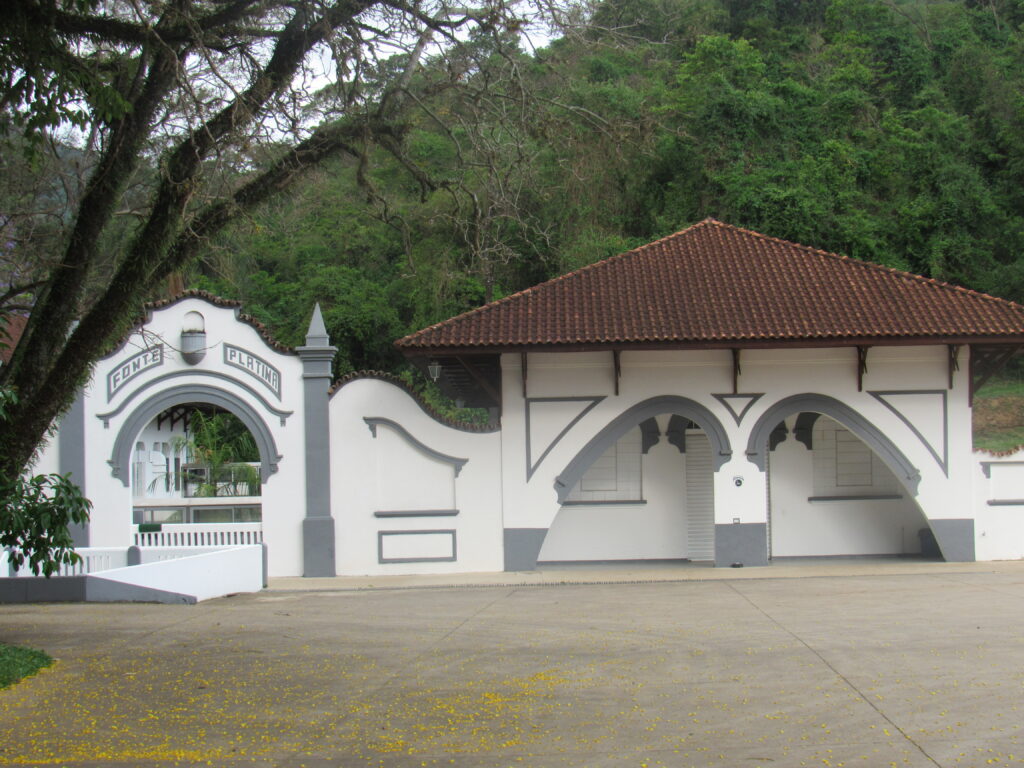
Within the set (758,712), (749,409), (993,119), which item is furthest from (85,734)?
(993,119)

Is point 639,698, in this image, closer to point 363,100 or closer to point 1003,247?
point 363,100

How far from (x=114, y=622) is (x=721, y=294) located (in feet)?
33.0

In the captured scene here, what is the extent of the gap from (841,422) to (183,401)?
10.3 meters

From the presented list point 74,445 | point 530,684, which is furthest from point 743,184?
point 530,684

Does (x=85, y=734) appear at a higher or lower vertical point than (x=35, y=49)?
lower

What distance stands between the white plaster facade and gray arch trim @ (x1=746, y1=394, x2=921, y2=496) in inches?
0.9

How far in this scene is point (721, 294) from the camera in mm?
16891

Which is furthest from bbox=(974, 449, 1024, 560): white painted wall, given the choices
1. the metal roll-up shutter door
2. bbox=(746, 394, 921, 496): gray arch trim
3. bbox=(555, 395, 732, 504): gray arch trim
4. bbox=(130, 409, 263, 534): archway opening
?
bbox=(130, 409, 263, 534): archway opening

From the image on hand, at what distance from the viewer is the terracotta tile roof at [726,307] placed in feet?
51.4

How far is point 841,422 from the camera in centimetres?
1672

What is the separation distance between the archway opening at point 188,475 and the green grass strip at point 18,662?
9.85 metres

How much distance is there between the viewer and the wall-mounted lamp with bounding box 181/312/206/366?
1681 centimetres

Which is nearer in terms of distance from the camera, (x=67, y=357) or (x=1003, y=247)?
(x=67, y=357)

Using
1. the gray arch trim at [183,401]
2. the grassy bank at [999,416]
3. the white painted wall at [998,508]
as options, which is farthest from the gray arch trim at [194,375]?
the grassy bank at [999,416]
